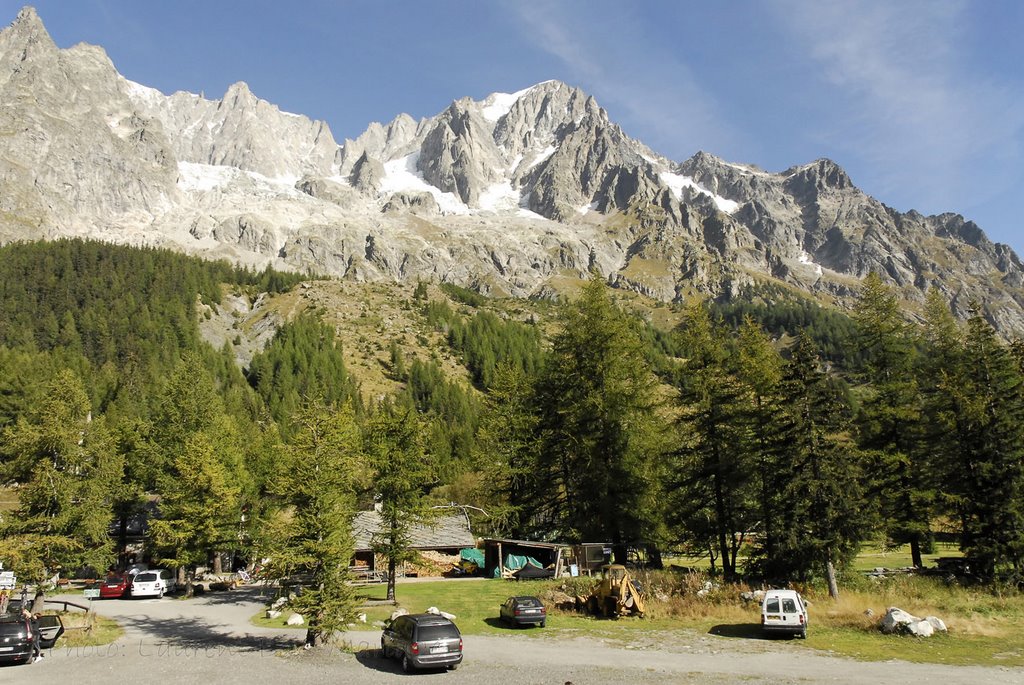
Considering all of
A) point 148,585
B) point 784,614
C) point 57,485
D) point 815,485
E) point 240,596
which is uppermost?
point 815,485

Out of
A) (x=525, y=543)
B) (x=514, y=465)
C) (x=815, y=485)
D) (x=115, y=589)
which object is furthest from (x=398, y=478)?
(x=115, y=589)

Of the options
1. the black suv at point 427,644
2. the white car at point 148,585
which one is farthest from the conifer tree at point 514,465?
the white car at point 148,585

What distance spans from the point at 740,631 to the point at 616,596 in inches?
232

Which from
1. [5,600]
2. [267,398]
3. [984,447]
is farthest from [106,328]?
[984,447]

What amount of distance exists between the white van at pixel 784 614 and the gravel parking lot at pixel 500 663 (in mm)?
608

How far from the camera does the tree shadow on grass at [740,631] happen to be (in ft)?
82.1

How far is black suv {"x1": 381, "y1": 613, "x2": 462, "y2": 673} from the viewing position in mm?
20250

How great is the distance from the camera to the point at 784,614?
2406cm

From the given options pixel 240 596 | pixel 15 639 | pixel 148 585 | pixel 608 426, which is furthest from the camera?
pixel 240 596

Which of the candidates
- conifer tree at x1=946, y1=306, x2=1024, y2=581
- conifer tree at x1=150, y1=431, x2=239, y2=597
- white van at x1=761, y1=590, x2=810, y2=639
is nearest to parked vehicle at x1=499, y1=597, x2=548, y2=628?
white van at x1=761, y1=590, x2=810, y2=639

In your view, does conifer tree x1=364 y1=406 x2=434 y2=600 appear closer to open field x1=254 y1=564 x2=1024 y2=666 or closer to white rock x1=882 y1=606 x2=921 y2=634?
open field x1=254 y1=564 x2=1024 y2=666

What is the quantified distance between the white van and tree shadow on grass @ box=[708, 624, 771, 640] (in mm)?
678

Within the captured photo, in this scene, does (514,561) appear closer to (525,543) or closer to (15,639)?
(525,543)

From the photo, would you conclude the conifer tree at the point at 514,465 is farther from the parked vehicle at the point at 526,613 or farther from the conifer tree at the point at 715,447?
the parked vehicle at the point at 526,613
